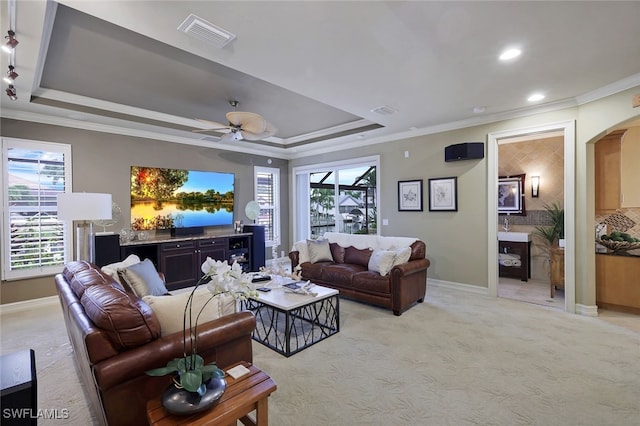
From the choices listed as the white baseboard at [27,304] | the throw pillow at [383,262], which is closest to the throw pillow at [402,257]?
the throw pillow at [383,262]

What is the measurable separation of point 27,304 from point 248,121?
4.12 m

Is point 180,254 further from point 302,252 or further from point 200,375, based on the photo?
point 200,375

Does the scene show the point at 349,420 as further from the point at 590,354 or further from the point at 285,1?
the point at 285,1

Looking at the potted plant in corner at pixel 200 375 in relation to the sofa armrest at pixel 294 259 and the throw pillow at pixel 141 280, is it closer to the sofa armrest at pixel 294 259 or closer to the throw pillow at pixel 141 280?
A: the throw pillow at pixel 141 280

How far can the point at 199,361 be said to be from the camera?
4.71 ft

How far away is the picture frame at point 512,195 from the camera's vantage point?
5.84 meters

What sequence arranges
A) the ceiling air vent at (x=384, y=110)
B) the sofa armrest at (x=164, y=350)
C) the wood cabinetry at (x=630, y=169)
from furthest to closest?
the wood cabinetry at (x=630, y=169) → the ceiling air vent at (x=384, y=110) → the sofa armrest at (x=164, y=350)

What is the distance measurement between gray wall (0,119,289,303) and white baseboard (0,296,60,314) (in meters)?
0.06

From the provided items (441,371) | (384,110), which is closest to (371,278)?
(441,371)

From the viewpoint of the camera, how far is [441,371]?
2494 millimetres

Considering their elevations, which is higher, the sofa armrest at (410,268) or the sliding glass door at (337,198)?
the sliding glass door at (337,198)

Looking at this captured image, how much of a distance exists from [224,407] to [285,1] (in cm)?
240

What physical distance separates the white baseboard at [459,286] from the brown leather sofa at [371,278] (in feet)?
3.21

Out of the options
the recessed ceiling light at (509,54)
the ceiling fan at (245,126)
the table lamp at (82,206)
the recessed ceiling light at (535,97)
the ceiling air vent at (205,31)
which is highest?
the recessed ceiling light at (535,97)
